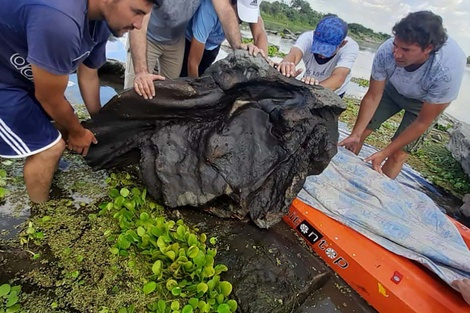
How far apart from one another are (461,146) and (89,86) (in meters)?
5.99

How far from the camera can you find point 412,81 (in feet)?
11.9

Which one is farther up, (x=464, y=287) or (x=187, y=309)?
(x=464, y=287)

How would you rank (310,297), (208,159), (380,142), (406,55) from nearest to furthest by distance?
1. (310,297)
2. (208,159)
3. (406,55)
4. (380,142)

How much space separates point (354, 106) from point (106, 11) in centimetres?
743

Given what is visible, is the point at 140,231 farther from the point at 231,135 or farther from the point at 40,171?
the point at 231,135

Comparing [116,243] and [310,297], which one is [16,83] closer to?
[116,243]

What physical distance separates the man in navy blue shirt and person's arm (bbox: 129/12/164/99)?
0.31 m

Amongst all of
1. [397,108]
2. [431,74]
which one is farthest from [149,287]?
[397,108]

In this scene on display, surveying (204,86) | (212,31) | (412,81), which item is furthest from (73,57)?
(412,81)

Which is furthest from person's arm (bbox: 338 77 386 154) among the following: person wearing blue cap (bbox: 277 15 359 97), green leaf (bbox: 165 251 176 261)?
green leaf (bbox: 165 251 176 261)

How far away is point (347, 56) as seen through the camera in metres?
3.61

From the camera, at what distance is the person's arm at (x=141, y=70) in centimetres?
258

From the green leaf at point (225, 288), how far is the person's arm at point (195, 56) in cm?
244

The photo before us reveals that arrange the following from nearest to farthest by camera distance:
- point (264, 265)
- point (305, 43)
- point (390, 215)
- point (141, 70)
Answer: point (264, 265), point (141, 70), point (390, 215), point (305, 43)
